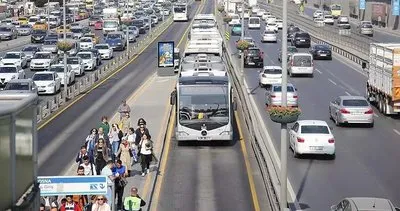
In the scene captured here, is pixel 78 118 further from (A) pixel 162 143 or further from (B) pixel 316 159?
(B) pixel 316 159

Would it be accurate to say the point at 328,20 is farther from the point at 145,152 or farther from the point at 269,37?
the point at 145,152

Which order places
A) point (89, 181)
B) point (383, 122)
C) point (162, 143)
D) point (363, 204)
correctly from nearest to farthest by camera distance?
point (89, 181) < point (363, 204) < point (162, 143) < point (383, 122)

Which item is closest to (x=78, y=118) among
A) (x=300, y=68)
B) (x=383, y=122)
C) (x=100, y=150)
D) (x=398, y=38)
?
(x=383, y=122)

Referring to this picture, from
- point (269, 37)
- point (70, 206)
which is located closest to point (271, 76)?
point (70, 206)

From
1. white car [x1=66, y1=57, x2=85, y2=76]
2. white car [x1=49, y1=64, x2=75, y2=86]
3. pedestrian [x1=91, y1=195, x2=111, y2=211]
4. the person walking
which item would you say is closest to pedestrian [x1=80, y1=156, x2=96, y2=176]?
the person walking

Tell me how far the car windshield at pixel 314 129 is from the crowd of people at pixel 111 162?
531 centimetres

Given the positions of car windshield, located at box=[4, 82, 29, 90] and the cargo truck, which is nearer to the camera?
the cargo truck

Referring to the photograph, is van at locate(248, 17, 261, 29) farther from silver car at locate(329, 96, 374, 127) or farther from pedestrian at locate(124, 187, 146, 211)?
pedestrian at locate(124, 187, 146, 211)

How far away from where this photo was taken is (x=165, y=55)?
59.2 meters

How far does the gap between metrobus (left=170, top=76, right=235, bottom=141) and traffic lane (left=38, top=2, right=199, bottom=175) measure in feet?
13.3

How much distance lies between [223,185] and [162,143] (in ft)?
22.7

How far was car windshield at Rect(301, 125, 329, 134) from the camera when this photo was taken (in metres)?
28.5

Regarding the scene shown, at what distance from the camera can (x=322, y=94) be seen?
47312 mm

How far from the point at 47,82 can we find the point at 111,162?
2904cm
